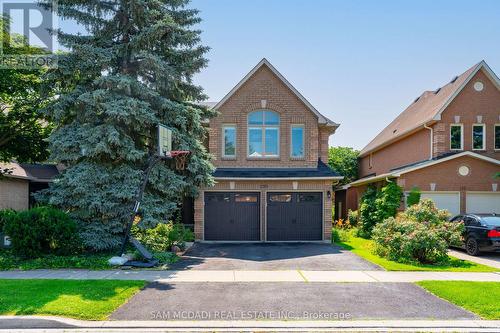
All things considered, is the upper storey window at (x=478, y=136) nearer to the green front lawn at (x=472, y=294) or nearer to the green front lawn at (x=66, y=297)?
the green front lawn at (x=472, y=294)

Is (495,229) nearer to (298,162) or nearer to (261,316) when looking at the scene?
(298,162)

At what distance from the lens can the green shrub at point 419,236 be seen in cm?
1263

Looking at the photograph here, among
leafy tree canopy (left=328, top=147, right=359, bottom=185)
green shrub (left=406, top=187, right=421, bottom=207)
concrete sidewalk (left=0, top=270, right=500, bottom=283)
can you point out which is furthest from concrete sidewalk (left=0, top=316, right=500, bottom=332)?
leafy tree canopy (left=328, top=147, right=359, bottom=185)

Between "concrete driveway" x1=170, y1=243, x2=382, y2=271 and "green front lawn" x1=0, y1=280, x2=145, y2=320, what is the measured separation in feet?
9.56

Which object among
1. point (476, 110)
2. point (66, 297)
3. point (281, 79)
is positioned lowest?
point (66, 297)

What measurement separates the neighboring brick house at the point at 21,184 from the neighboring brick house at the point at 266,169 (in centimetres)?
966

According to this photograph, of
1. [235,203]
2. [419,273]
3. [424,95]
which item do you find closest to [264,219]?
[235,203]

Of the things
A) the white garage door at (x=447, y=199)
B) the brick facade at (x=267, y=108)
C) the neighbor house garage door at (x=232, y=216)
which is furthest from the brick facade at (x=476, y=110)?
the neighbor house garage door at (x=232, y=216)

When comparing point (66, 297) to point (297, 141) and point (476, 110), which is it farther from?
point (476, 110)

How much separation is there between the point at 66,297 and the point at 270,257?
7.58 meters

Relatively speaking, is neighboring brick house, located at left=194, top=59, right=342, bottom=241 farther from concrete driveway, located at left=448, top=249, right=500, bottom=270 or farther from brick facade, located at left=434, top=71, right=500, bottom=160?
brick facade, located at left=434, top=71, right=500, bottom=160

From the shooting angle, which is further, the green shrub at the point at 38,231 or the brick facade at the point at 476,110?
the brick facade at the point at 476,110

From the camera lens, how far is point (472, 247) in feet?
48.0

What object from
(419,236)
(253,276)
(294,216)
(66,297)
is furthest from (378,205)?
(66,297)
